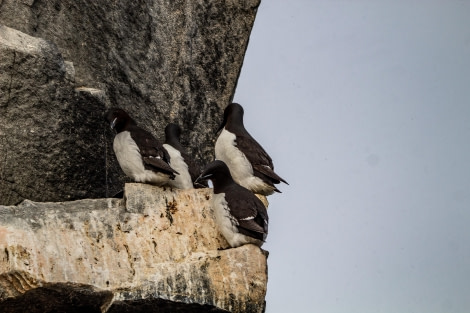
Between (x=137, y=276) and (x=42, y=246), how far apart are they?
988 millimetres

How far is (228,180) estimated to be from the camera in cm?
1266

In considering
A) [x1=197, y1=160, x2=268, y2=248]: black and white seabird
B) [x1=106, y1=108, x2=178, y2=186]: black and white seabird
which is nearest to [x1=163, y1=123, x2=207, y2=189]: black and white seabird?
[x1=106, y1=108, x2=178, y2=186]: black and white seabird

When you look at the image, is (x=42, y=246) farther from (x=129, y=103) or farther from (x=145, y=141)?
(x=129, y=103)

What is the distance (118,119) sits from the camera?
44.0ft

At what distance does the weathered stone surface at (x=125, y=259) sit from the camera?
1132 centimetres

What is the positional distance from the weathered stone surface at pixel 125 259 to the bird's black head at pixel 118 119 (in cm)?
107

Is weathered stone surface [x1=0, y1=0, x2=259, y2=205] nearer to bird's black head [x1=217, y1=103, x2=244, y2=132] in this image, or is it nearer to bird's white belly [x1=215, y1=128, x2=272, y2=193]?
bird's black head [x1=217, y1=103, x2=244, y2=132]

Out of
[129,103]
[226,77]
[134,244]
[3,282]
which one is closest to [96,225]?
[134,244]

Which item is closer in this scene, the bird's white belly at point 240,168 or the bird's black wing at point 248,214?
the bird's black wing at point 248,214

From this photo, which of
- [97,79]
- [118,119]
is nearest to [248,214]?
[118,119]

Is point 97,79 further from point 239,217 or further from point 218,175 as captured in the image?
point 239,217

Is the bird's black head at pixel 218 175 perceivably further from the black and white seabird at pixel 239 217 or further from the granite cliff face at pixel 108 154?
the granite cliff face at pixel 108 154

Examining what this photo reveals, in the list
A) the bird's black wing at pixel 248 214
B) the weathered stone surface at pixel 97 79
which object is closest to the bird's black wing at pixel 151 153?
the bird's black wing at pixel 248 214

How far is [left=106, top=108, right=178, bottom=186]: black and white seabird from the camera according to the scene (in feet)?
41.7
